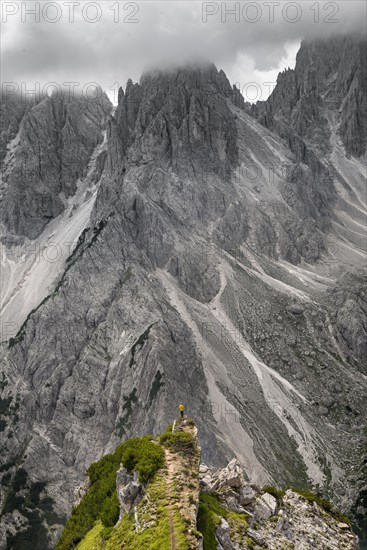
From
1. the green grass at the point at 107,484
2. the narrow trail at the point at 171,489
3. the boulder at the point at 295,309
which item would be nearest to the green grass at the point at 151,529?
the narrow trail at the point at 171,489

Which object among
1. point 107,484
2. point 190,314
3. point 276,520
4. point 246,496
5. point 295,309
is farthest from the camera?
point 295,309

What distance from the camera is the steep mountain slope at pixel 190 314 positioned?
109000mm

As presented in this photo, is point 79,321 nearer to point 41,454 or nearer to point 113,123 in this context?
point 41,454

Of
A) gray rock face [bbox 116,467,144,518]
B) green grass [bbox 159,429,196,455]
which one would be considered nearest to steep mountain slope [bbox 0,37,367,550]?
green grass [bbox 159,429,196,455]

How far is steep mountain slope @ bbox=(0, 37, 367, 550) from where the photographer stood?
358 ft

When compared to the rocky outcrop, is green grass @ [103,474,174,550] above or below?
above

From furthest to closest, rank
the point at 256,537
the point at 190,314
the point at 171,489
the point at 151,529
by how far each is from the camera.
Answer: the point at 190,314 → the point at 256,537 → the point at 171,489 → the point at 151,529

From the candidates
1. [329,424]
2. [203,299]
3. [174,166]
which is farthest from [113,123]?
[329,424]

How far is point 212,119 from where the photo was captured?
17650 cm

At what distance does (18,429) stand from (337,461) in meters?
74.8

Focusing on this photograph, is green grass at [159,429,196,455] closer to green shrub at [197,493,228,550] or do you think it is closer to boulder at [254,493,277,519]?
green shrub at [197,493,228,550]

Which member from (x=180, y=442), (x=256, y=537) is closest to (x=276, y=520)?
(x=256, y=537)

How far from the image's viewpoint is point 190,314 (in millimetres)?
132375

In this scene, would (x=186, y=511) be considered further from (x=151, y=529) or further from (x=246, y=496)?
(x=246, y=496)
